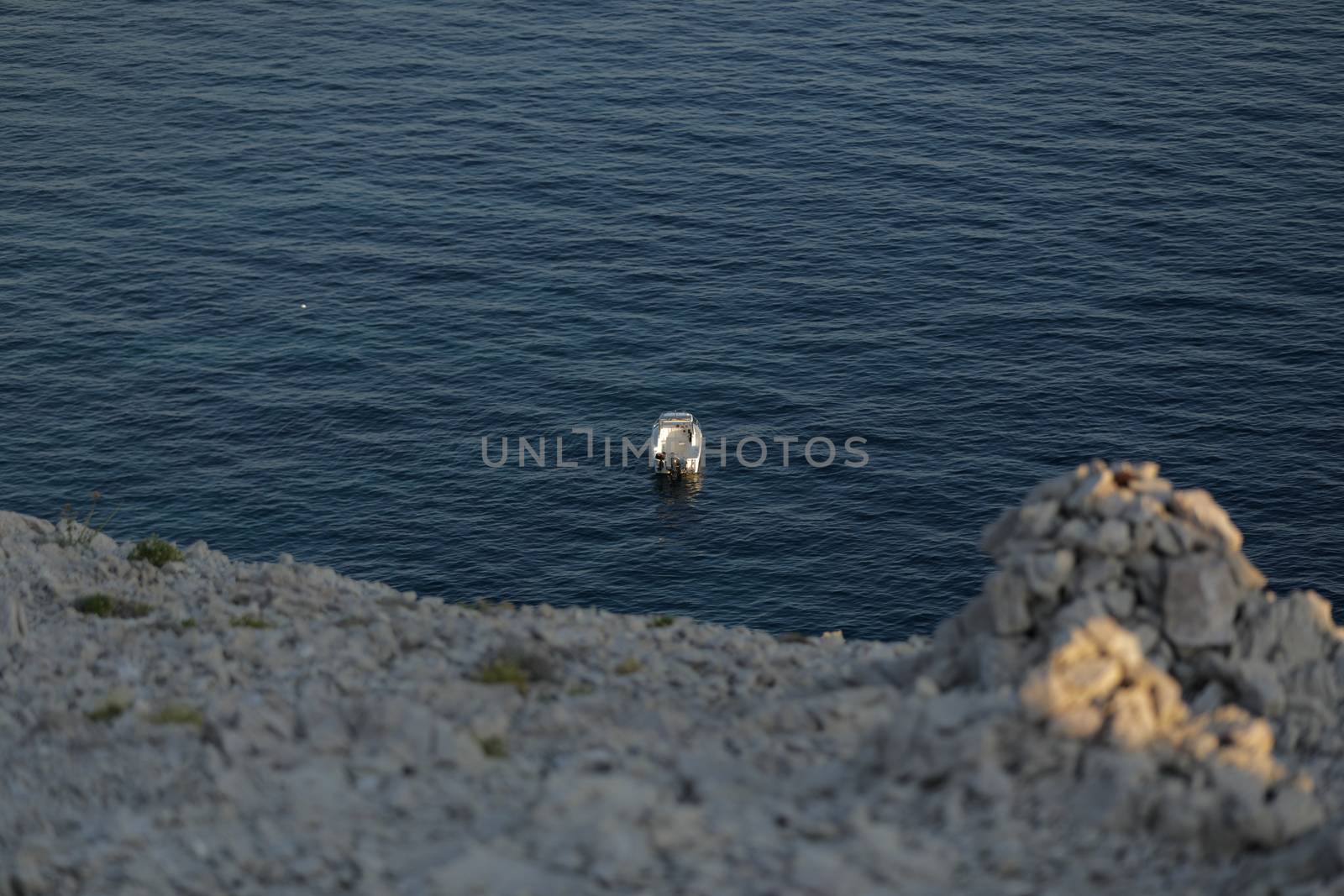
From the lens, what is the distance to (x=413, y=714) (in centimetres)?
2942

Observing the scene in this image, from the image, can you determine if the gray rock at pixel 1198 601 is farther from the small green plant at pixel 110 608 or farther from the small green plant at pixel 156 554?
the small green plant at pixel 156 554

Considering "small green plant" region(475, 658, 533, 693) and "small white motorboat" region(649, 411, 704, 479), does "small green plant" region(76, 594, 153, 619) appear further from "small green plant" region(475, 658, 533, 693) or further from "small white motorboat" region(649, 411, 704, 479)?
"small white motorboat" region(649, 411, 704, 479)

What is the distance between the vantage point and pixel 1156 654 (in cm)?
2948

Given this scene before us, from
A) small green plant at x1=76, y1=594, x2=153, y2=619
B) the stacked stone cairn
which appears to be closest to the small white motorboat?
small green plant at x1=76, y1=594, x2=153, y2=619

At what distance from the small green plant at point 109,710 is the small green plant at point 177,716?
1.11m

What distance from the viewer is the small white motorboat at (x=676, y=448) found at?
122438 millimetres

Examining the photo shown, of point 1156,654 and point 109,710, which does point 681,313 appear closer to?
point 109,710

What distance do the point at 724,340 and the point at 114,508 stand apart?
54.9m

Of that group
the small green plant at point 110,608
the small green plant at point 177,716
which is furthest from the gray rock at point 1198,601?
the small green plant at point 110,608

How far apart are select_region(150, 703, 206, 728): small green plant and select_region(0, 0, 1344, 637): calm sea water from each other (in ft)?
230

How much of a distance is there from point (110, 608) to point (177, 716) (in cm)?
1116

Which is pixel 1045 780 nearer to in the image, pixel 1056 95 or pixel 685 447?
pixel 685 447

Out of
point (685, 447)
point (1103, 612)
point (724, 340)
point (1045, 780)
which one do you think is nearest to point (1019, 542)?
point (1103, 612)

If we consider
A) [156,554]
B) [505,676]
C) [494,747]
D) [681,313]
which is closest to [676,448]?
[681,313]
